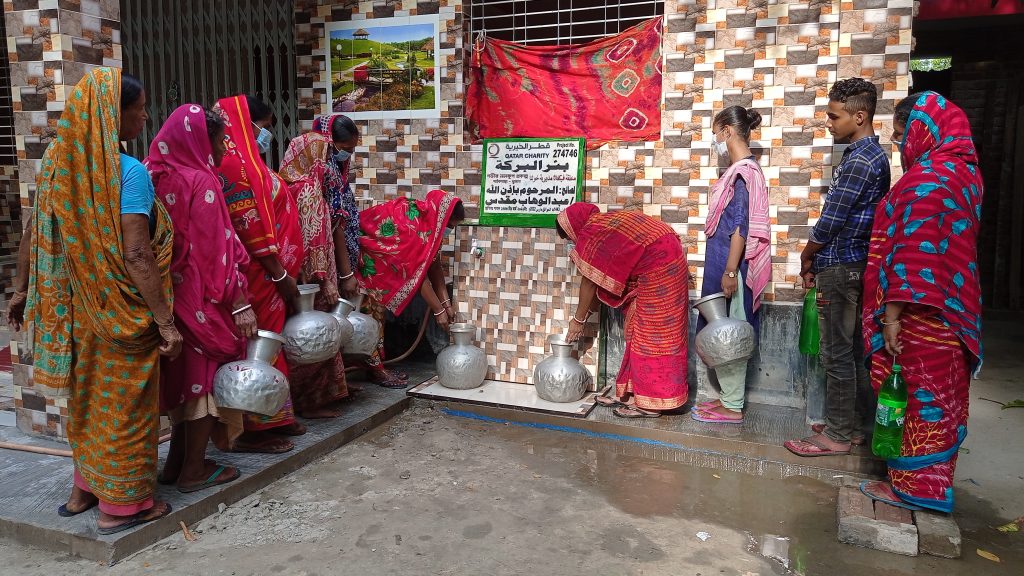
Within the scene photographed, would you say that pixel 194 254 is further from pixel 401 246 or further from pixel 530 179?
pixel 530 179

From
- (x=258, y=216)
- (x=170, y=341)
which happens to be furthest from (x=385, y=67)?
(x=170, y=341)

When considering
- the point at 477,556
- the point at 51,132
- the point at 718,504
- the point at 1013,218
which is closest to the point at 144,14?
the point at 51,132

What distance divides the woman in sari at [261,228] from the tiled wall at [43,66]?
789 millimetres

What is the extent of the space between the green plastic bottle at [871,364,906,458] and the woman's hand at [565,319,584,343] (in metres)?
1.86

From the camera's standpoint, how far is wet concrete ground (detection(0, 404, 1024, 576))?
9.32 feet

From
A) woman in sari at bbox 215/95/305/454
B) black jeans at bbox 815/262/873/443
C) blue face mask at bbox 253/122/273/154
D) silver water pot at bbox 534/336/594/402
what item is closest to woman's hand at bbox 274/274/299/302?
woman in sari at bbox 215/95/305/454

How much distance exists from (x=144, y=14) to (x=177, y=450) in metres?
4.43

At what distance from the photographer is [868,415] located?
4.21 meters

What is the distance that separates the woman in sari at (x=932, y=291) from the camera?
2.95 meters

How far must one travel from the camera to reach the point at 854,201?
3.54 metres

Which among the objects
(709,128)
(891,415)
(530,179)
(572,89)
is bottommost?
(891,415)

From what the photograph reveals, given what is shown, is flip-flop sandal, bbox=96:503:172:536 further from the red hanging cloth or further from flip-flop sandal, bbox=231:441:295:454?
the red hanging cloth

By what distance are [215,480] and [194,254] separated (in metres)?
1.09

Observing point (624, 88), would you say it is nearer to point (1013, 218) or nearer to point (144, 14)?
point (144, 14)
